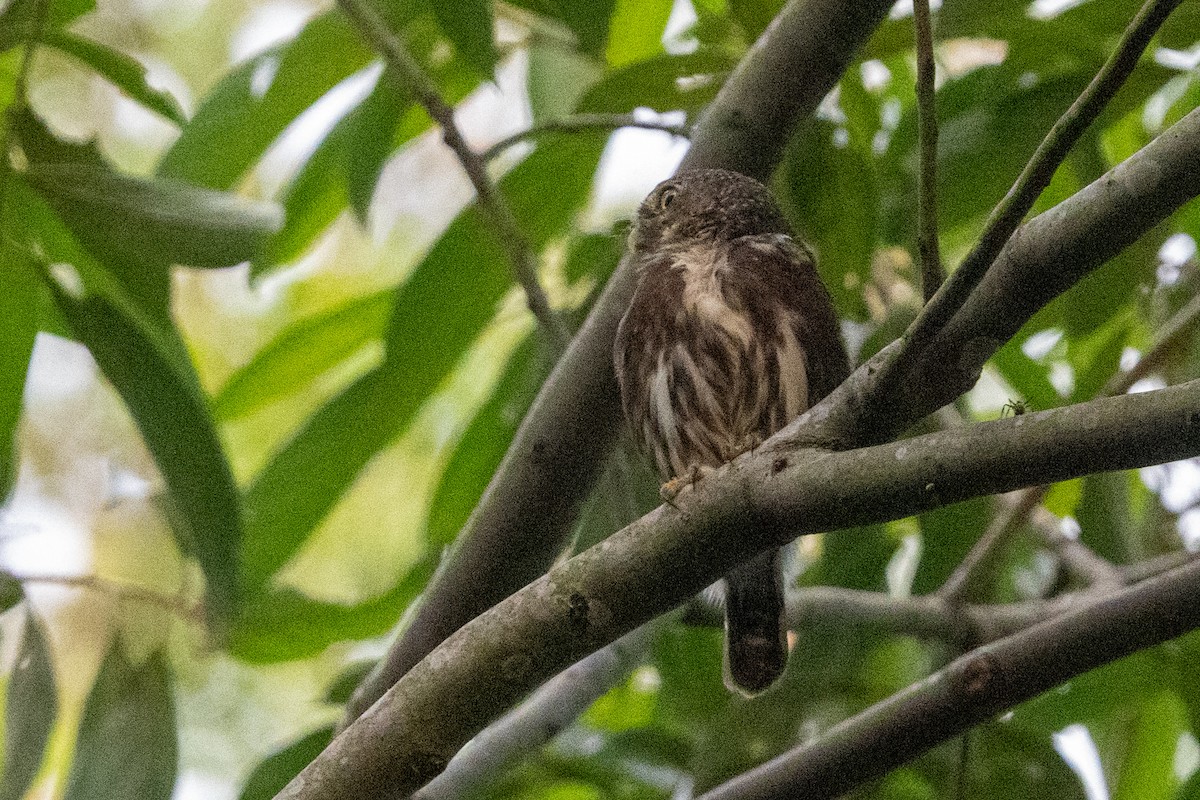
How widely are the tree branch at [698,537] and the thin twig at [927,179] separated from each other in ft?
0.75

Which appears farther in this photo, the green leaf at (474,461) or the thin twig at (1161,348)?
the green leaf at (474,461)

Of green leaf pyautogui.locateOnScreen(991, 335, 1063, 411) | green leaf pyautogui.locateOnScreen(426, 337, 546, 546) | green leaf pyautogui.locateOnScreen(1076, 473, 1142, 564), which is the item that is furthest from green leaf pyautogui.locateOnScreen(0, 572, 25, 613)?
green leaf pyautogui.locateOnScreen(1076, 473, 1142, 564)

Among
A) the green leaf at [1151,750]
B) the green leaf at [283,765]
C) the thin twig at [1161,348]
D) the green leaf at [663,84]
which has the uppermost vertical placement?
the green leaf at [663,84]

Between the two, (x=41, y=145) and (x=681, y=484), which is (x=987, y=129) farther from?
(x=41, y=145)

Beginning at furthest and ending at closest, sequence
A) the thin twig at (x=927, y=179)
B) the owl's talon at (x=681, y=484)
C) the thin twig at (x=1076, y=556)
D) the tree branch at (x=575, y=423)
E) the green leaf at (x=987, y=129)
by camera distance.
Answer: the thin twig at (x=1076, y=556) < the green leaf at (x=987, y=129) < the tree branch at (x=575, y=423) < the owl's talon at (x=681, y=484) < the thin twig at (x=927, y=179)

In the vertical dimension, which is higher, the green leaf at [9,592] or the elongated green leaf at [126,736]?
the green leaf at [9,592]

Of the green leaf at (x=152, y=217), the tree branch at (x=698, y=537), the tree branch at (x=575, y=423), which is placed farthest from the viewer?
the green leaf at (x=152, y=217)

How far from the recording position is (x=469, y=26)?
2643 mm

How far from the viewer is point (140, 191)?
2.59 metres

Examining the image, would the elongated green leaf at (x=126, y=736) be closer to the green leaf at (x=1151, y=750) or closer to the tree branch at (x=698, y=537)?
the tree branch at (x=698, y=537)

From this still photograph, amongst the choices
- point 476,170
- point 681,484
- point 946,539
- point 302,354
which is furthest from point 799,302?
point 302,354

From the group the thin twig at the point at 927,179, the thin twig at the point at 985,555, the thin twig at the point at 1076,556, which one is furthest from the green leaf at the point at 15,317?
the thin twig at the point at 1076,556

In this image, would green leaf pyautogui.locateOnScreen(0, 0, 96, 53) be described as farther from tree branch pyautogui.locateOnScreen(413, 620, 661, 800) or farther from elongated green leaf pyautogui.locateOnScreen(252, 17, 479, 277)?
tree branch pyautogui.locateOnScreen(413, 620, 661, 800)

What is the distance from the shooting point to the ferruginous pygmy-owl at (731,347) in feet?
8.88
